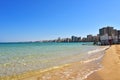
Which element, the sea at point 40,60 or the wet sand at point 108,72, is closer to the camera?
the wet sand at point 108,72

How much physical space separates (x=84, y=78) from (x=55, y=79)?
5.08 feet

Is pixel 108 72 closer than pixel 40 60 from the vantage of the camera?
Yes

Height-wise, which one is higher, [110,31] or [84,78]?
[110,31]

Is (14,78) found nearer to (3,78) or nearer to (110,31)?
(3,78)

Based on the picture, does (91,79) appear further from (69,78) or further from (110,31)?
(110,31)

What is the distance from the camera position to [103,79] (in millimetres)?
9586

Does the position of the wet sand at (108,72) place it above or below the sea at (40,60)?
above

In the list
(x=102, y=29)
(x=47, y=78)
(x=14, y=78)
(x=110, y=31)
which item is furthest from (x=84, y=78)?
(x=102, y=29)

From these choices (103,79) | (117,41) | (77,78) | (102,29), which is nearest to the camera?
(103,79)

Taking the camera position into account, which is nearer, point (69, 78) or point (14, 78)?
point (69, 78)

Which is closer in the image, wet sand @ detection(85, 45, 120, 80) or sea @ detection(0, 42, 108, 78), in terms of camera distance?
wet sand @ detection(85, 45, 120, 80)

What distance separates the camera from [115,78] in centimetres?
959

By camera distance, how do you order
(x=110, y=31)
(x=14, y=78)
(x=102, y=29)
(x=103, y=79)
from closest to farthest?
(x=103, y=79) < (x=14, y=78) < (x=110, y=31) < (x=102, y=29)

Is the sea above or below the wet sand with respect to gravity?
below
